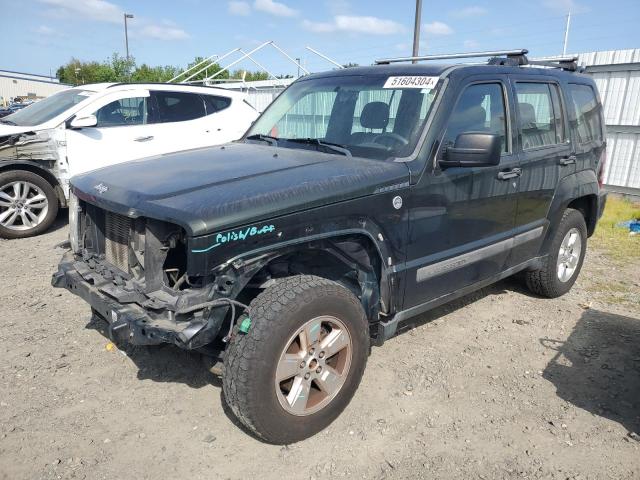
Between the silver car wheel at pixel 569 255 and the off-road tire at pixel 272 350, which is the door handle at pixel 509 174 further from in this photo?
the off-road tire at pixel 272 350

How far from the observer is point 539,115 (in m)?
4.28

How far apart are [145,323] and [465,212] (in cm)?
223

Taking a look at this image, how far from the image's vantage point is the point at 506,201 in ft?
12.9

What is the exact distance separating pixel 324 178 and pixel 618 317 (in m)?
3.44

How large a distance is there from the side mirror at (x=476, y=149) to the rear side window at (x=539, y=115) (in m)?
1.09

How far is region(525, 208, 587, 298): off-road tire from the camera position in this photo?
4793mm

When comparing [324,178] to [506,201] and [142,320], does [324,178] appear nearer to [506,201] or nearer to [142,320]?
[142,320]

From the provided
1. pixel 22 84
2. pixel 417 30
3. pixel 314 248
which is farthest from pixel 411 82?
pixel 22 84

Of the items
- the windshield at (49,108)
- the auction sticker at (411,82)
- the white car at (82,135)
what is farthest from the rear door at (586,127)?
the windshield at (49,108)

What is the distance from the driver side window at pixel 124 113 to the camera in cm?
721

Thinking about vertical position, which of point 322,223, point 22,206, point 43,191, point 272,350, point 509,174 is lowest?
point 22,206

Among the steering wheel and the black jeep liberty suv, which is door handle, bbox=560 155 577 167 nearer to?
the black jeep liberty suv

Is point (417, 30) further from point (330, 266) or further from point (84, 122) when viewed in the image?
point (330, 266)

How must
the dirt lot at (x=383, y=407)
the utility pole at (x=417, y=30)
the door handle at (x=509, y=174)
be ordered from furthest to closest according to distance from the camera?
the utility pole at (x=417, y=30)
the door handle at (x=509, y=174)
the dirt lot at (x=383, y=407)
